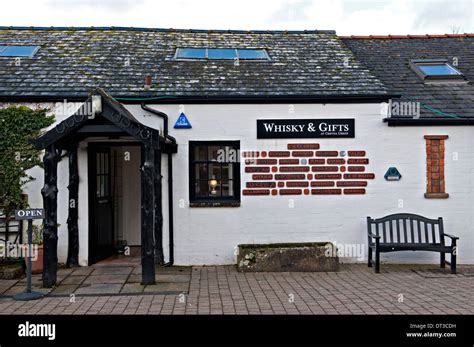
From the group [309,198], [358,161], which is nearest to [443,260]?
[358,161]

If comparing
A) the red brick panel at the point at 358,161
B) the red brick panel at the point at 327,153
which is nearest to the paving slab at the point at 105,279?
the red brick panel at the point at 327,153

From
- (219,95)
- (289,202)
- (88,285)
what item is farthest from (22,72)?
(289,202)

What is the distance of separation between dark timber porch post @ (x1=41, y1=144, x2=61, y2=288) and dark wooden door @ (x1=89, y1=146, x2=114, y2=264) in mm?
1794

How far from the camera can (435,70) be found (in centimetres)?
1212

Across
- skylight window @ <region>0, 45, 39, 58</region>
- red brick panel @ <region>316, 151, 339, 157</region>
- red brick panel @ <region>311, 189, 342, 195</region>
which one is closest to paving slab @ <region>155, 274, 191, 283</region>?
red brick panel @ <region>311, 189, 342, 195</region>

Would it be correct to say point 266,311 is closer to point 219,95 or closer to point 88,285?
point 88,285

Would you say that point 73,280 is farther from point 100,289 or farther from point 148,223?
point 148,223

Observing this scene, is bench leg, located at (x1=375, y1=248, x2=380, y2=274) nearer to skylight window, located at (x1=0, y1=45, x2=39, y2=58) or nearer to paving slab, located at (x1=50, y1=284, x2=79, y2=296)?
paving slab, located at (x1=50, y1=284, x2=79, y2=296)

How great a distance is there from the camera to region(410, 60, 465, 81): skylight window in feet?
38.6

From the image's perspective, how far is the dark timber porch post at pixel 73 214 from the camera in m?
9.55

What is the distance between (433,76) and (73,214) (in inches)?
354

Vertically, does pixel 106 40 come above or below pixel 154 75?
above

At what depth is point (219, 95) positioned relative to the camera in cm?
986

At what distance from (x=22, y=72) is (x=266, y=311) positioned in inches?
305
